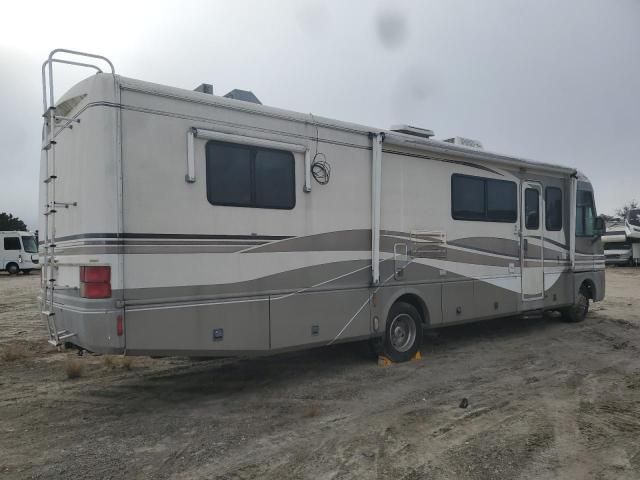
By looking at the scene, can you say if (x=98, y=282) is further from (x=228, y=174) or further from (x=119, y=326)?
(x=228, y=174)

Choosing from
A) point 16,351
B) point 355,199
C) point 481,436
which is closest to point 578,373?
point 481,436

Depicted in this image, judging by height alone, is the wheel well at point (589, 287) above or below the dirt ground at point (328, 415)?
above

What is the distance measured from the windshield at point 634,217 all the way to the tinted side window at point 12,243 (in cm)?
3189

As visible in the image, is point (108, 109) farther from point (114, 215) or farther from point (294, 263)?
point (294, 263)

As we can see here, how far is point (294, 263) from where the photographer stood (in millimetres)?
6312

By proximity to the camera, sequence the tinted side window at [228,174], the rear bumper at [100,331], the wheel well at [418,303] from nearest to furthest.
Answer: the rear bumper at [100,331] < the tinted side window at [228,174] < the wheel well at [418,303]

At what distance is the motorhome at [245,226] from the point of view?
512cm

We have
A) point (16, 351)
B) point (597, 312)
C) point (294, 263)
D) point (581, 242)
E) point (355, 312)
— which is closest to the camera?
point (294, 263)

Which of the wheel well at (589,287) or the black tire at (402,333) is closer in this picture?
the black tire at (402,333)

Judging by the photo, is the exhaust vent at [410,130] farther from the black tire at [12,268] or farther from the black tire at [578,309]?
the black tire at [12,268]

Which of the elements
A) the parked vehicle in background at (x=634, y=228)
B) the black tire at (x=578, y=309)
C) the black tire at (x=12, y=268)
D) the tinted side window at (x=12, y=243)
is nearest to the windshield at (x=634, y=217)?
the parked vehicle in background at (x=634, y=228)

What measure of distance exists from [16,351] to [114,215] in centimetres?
447

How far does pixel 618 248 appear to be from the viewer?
2880 cm

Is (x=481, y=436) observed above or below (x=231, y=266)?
below
